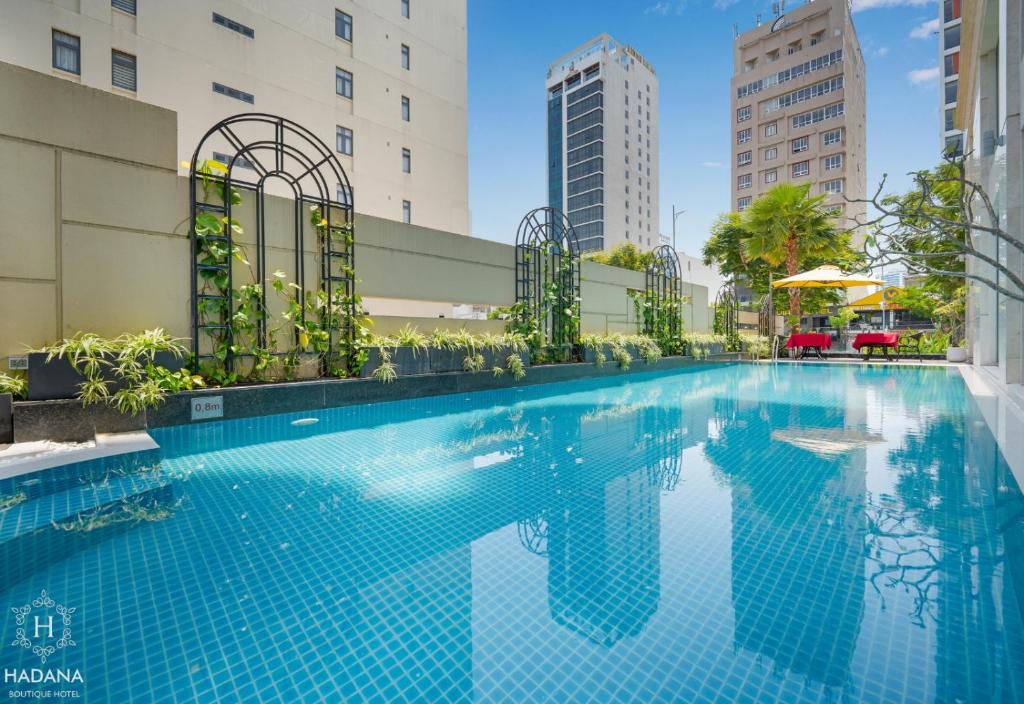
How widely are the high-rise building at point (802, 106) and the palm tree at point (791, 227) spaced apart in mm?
23535

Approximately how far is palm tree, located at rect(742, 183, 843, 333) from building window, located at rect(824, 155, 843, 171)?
26.1 m

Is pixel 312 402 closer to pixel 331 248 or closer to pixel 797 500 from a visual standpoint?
pixel 331 248

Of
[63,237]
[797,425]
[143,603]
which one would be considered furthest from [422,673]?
[63,237]

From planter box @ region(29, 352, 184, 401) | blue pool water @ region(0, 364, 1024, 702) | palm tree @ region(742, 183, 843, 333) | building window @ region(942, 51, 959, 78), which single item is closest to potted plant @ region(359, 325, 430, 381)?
blue pool water @ region(0, 364, 1024, 702)

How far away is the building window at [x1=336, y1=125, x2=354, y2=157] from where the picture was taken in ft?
52.3

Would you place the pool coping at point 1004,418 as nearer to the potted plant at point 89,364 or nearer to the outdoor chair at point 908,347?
the potted plant at point 89,364

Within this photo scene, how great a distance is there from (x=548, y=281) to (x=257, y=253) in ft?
18.4

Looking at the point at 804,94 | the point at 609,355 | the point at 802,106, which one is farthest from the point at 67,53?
the point at 804,94

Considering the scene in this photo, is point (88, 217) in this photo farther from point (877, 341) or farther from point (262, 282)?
point (877, 341)

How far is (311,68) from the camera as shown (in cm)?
1520

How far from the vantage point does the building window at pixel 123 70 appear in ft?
37.8

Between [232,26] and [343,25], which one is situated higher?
[343,25]

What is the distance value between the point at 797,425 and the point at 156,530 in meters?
5.43

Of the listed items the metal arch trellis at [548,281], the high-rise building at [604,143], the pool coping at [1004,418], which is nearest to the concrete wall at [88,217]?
the metal arch trellis at [548,281]
